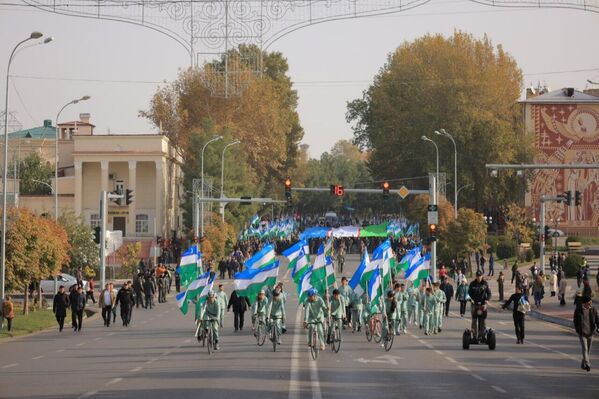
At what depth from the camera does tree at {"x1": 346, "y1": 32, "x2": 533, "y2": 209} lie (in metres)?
96.7

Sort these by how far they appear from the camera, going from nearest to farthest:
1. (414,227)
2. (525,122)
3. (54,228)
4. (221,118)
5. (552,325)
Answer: (552,325) < (54,228) < (414,227) < (525,122) < (221,118)

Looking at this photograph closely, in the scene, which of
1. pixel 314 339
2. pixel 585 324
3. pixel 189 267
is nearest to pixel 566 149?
pixel 189 267

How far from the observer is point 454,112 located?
324 feet

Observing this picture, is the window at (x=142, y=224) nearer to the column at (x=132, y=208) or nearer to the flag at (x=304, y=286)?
the column at (x=132, y=208)

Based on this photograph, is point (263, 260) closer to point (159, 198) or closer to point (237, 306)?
point (237, 306)

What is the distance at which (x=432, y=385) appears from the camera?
22.0 m

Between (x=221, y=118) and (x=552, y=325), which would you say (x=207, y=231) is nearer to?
(x=221, y=118)

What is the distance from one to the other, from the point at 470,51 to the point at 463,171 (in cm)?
1304

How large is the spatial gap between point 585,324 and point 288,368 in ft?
19.1

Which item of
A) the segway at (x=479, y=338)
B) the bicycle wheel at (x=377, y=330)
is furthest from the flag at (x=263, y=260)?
the segway at (x=479, y=338)

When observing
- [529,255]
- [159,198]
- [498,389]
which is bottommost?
[498,389]

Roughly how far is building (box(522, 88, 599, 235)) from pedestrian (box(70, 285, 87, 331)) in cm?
6179

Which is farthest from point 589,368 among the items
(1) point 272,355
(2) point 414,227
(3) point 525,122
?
(3) point 525,122

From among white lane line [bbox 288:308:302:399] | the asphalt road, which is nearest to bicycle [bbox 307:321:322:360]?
the asphalt road
